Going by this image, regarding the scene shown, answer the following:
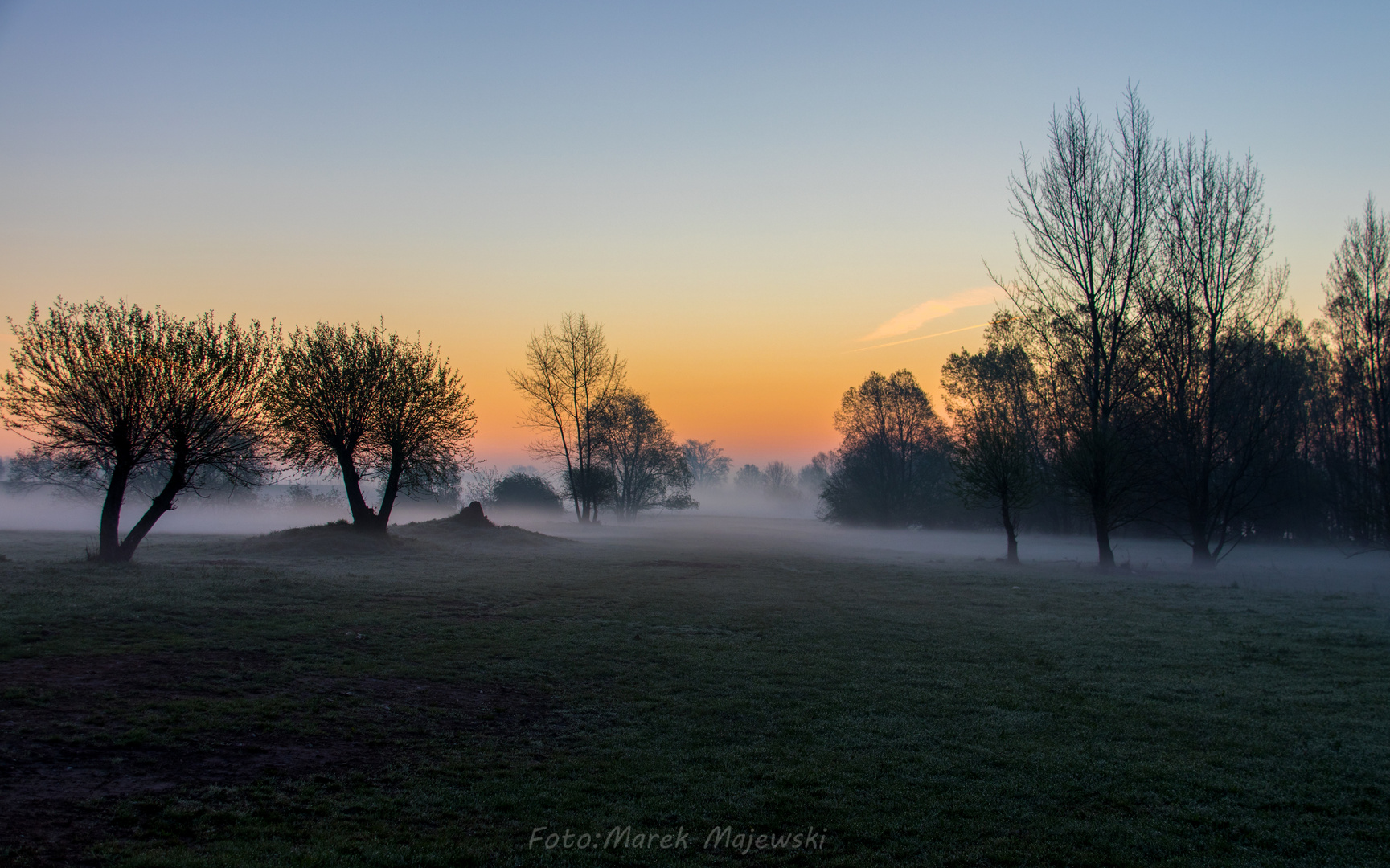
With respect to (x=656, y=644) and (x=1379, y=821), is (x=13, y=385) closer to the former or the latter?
(x=656, y=644)

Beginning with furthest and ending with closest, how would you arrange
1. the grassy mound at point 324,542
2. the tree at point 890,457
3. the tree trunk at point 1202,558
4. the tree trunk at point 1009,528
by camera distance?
1. the tree at point 890,457
2. the tree trunk at point 1009,528
3. the tree trunk at point 1202,558
4. the grassy mound at point 324,542

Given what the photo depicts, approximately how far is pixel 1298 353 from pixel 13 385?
2301 inches

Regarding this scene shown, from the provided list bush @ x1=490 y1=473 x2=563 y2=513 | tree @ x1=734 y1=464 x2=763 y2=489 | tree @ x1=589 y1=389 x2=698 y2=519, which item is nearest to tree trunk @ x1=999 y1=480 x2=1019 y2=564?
tree @ x1=589 y1=389 x2=698 y2=519

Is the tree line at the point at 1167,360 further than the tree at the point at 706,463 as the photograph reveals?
No

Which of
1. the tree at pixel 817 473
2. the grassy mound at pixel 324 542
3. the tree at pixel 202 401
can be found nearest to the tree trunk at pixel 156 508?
the tree at pixel 202 401

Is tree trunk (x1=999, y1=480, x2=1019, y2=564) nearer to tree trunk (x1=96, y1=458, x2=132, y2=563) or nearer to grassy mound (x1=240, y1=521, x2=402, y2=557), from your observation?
grassy mound (x1=240, y1=521, x2=402, y2=557)

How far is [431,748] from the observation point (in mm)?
6773

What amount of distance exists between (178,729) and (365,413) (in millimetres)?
24047

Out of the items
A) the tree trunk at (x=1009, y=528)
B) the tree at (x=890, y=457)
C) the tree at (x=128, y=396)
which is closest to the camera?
the tree at (x=128, y=396)

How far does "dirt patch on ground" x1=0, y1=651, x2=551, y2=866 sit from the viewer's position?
4988mm

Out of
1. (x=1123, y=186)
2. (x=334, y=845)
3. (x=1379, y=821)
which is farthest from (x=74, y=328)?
(x=1123, y=186)

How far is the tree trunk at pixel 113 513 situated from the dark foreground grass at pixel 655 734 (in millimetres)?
2735

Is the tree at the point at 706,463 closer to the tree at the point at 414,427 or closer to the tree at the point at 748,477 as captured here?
the tree at the point at 748,477

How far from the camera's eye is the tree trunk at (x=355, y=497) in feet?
92.4
